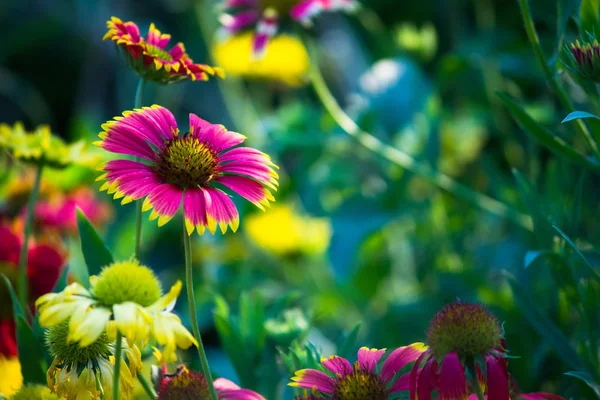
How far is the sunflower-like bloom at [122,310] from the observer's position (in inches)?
15.7

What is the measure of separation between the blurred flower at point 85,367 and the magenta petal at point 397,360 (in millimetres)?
163

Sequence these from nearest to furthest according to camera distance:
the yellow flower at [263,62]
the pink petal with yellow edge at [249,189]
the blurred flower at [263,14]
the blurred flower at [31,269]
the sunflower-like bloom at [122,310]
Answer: the sunflower-like bloom at [122,310], the pink petal with yellow edge at [249,189], the blurred flower at [31,269], the blurred flower at [263,14], the yellow flower at [263,62]

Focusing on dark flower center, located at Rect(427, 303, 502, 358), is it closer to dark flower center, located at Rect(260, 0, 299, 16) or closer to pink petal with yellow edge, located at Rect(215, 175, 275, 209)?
pink petal with yellow edge, located at Rect(215, 175, 275, 209)

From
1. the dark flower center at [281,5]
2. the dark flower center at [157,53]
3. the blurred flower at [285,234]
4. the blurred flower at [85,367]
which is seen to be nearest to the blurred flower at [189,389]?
the blurred flower at [85,367]

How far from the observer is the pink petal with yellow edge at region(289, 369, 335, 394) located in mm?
482

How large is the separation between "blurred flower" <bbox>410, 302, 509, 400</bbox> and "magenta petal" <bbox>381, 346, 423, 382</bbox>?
2cm

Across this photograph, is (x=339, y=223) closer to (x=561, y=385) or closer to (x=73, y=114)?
(x=561, y=385)

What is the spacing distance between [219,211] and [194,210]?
18 millimetres

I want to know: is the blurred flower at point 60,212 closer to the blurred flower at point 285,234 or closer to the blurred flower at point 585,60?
the blurred flower at point 285,234

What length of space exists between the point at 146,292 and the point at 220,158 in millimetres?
123

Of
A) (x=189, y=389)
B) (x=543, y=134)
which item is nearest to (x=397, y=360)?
(x=189, y=389)

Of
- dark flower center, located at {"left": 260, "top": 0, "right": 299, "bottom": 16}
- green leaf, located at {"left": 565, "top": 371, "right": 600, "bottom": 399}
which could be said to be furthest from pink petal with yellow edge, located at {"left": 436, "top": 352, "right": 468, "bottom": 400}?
dark flower center, located at {"left": 260, "top": 0, "right": 299, "bottom": 16}

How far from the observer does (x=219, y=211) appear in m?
0.48

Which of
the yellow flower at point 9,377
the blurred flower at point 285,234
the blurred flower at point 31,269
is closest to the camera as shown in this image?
the yellow flower at point 9,377
